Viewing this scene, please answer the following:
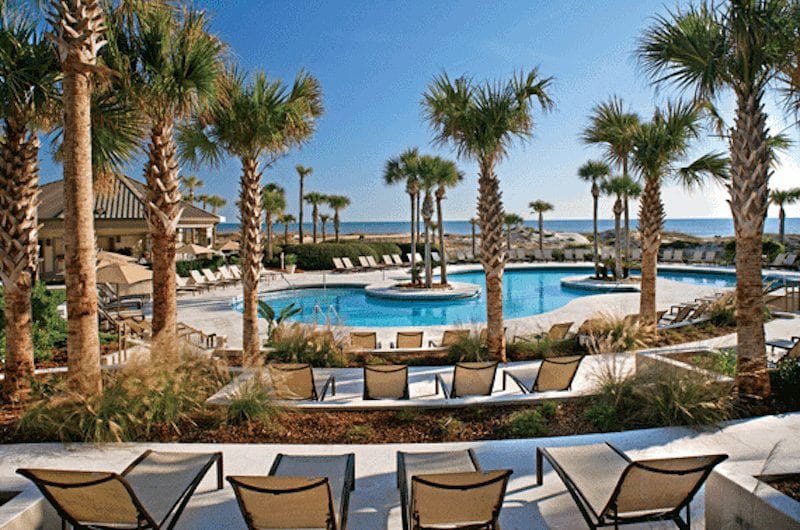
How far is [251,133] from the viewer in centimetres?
951

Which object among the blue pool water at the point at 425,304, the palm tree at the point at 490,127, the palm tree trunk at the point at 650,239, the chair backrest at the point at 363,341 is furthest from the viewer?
the blue pool water at the point at 425,304

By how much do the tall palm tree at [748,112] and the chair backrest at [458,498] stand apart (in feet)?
14.7

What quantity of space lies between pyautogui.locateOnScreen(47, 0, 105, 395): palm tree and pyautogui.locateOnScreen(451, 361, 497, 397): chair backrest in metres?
4.36

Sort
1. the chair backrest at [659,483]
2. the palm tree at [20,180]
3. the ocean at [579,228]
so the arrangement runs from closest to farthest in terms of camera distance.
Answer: the chair backrest at [659,483]
the palm tree at [20,180]
the ocean at [579,228]

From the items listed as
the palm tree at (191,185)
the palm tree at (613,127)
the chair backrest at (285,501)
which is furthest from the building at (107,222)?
the chair backrest at (285,501)

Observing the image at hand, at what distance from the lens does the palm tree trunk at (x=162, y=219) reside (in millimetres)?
8750

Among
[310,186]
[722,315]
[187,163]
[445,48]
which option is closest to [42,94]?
[187,163]

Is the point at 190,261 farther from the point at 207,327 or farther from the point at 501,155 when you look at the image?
the point at 501,155

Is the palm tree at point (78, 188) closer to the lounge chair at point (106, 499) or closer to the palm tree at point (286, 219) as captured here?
the lounge chair at point (106, 499)

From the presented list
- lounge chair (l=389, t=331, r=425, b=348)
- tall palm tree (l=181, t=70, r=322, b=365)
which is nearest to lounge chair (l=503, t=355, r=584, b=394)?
lounge chair (l=389, t=331, r=425, b=348)

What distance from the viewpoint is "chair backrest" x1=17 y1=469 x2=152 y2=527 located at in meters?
3.46

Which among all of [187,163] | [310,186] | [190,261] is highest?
[310,186]

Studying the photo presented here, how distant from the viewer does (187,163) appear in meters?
10.2

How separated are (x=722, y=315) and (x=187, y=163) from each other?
1235 centimetres
